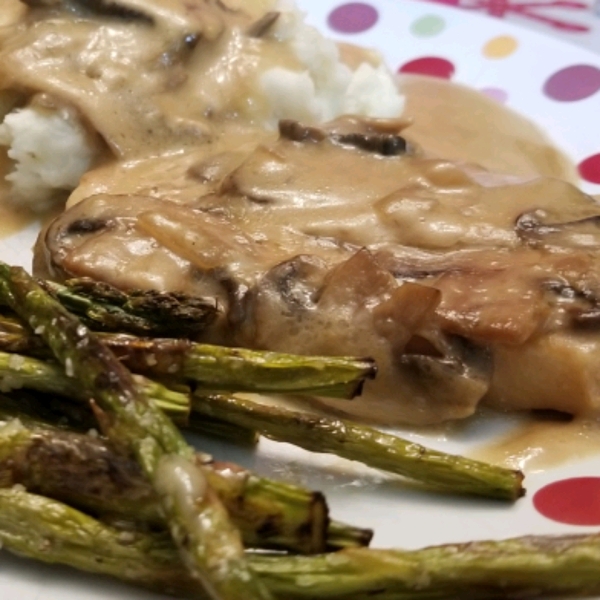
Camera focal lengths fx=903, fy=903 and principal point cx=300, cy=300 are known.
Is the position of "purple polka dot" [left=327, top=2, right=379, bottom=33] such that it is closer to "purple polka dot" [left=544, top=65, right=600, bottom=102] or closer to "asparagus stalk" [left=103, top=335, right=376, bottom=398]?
"purple polka dot" [left=544, top=65, right=600, bottom=102]

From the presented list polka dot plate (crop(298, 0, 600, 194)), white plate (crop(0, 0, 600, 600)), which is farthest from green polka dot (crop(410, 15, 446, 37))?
white plate (crop(0, 0, 600, 600))

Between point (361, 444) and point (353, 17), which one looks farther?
point (353, 17)

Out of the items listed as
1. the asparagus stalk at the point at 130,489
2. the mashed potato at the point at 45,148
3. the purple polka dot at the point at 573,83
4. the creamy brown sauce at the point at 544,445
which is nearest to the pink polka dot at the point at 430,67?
the purple polka dot at the point at 573,83

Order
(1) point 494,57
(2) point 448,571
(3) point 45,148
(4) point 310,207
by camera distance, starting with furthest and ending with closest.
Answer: (1) point 494,57 → (3) point 45,148 → (4) point 310,207 → (2) point 448,571

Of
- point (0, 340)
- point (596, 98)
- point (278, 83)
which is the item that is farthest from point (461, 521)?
point (596, 98)

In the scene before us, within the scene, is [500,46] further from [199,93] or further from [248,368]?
[248,368]

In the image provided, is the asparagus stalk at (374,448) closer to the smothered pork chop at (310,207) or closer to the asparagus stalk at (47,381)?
the asparagus stalk at (47,381)

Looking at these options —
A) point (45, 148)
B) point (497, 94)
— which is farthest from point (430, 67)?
point (45, 148)
